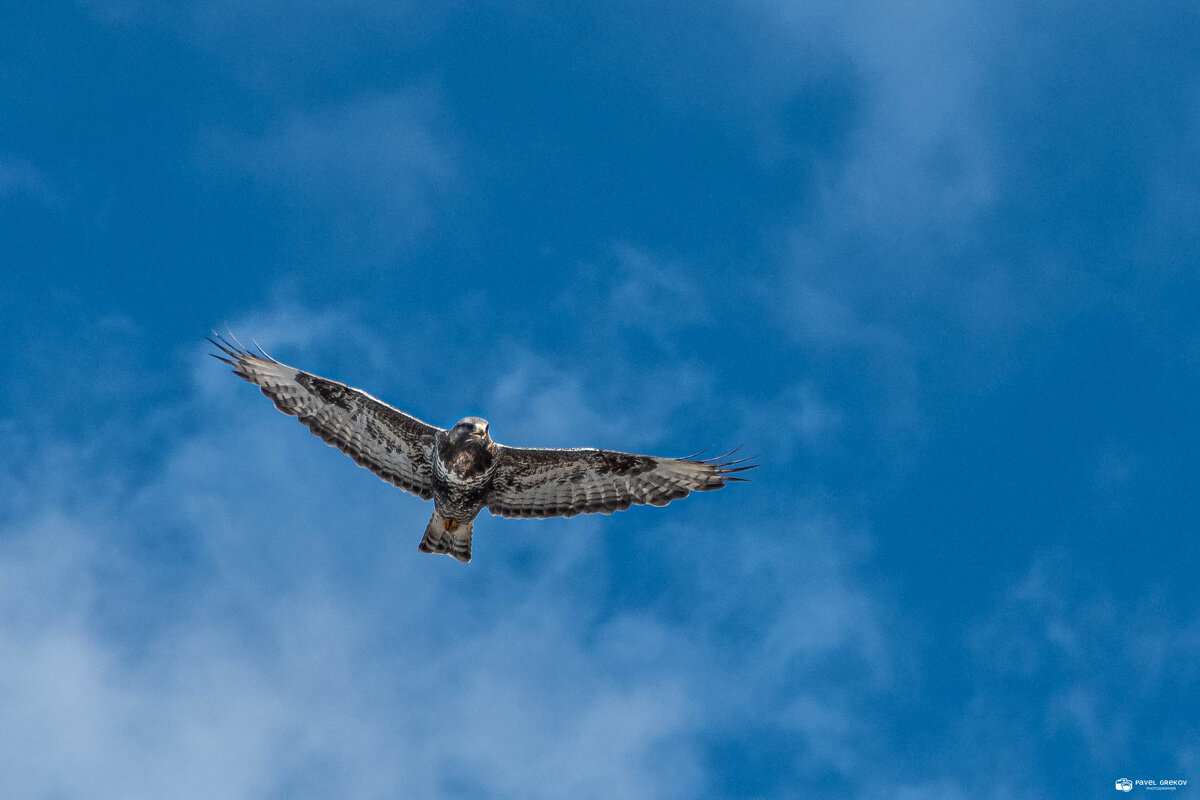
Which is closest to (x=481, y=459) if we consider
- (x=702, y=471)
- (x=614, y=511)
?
(x=614, y=511)

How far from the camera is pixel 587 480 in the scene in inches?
687

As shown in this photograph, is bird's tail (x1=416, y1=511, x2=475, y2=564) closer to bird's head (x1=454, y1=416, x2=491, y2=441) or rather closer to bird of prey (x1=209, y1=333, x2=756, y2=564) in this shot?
bird of prey (x1=209, y1=333, x2=756, y2=564)

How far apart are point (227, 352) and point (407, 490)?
376cm

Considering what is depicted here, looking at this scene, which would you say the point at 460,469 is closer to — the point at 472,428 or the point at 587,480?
the point at 472,428

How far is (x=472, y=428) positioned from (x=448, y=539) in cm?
234

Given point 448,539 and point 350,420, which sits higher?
point 350,420

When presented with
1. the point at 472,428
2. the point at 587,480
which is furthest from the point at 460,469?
the point at 587,480

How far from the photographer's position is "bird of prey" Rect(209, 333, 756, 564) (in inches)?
670

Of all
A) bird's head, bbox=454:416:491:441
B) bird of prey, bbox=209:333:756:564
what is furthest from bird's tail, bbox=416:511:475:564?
bird's head, bbox=454:416:491:441

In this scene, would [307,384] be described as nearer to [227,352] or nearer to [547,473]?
[227,352]

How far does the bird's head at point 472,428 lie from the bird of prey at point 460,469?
22mm

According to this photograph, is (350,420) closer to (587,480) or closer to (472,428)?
(472,428)

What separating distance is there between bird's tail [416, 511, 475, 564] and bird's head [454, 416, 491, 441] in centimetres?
189

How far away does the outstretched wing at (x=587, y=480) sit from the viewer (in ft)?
56.2
